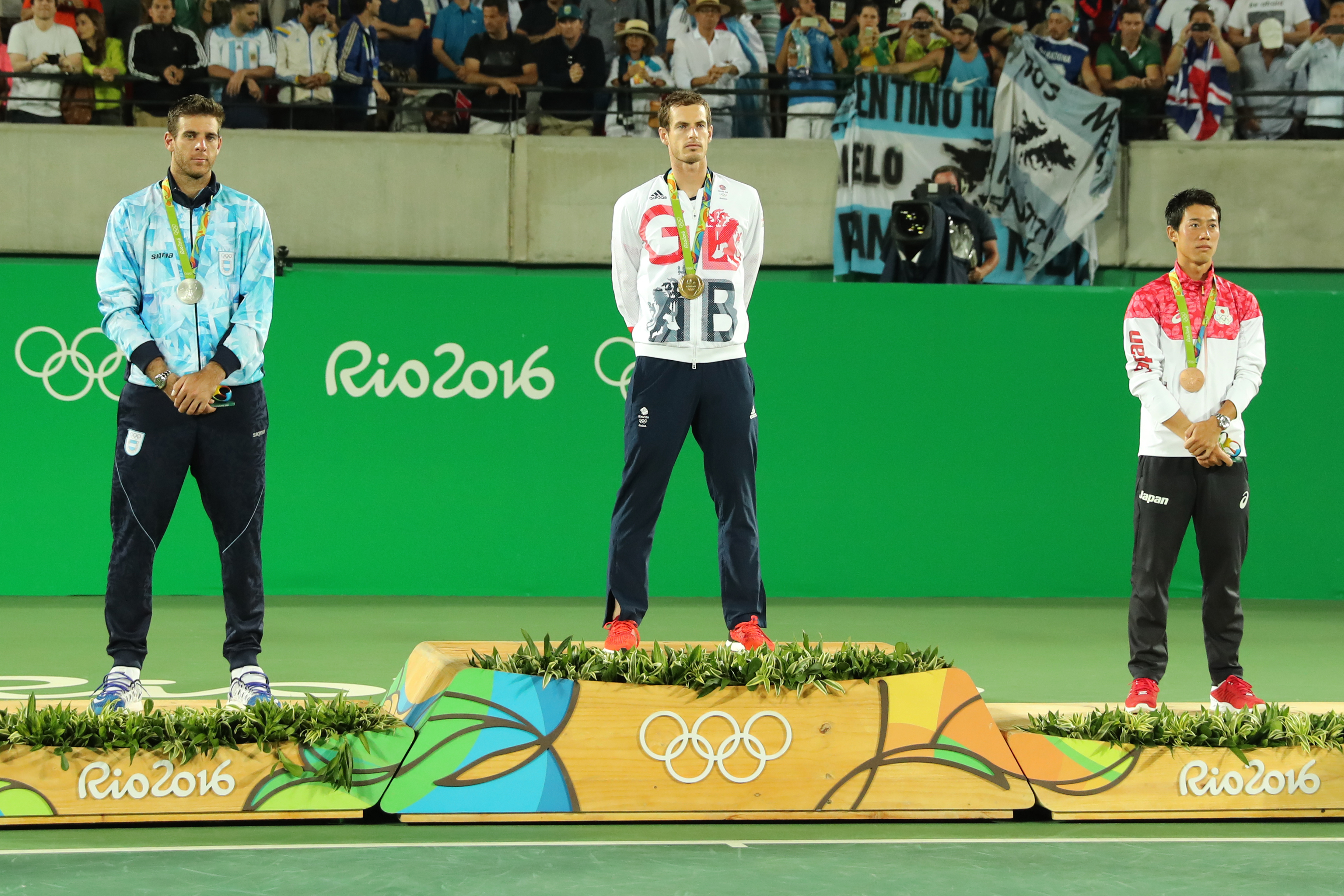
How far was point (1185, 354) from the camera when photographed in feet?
16.5

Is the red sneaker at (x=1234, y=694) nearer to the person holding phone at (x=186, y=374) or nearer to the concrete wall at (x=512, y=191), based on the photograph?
the person holding phone at (x=186, y=374)

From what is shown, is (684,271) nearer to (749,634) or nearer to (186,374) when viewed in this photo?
(749,634)

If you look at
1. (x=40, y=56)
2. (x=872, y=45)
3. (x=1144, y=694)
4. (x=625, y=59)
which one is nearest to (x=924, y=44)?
(x=872, y=45)

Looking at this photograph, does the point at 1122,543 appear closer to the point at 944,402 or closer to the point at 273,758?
the point at 944,402

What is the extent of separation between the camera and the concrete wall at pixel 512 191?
415 inches

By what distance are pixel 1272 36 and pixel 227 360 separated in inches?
386

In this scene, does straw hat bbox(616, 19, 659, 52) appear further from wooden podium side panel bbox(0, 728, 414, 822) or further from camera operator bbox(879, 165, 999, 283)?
wooden podium side panel bbox(0, 728, 414, 822)

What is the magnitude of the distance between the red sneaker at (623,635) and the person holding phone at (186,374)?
110 centimetres

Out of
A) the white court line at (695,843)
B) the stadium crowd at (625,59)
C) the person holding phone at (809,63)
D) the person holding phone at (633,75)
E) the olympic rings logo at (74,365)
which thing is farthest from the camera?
the person holding phone at (809,63)

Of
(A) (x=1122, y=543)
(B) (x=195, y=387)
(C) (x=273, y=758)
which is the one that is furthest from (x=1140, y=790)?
(A) (x=1122, y=543)

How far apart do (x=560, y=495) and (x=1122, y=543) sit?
3663 millimetres

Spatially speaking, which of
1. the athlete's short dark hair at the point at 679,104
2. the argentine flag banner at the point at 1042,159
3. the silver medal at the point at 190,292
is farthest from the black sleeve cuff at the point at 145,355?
the argentine flag banner at the point at 1042,159

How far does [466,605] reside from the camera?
8.85 m

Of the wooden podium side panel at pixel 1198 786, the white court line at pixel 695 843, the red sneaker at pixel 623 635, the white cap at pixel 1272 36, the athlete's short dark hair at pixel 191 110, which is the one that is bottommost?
the white court line at pixel 695 843
